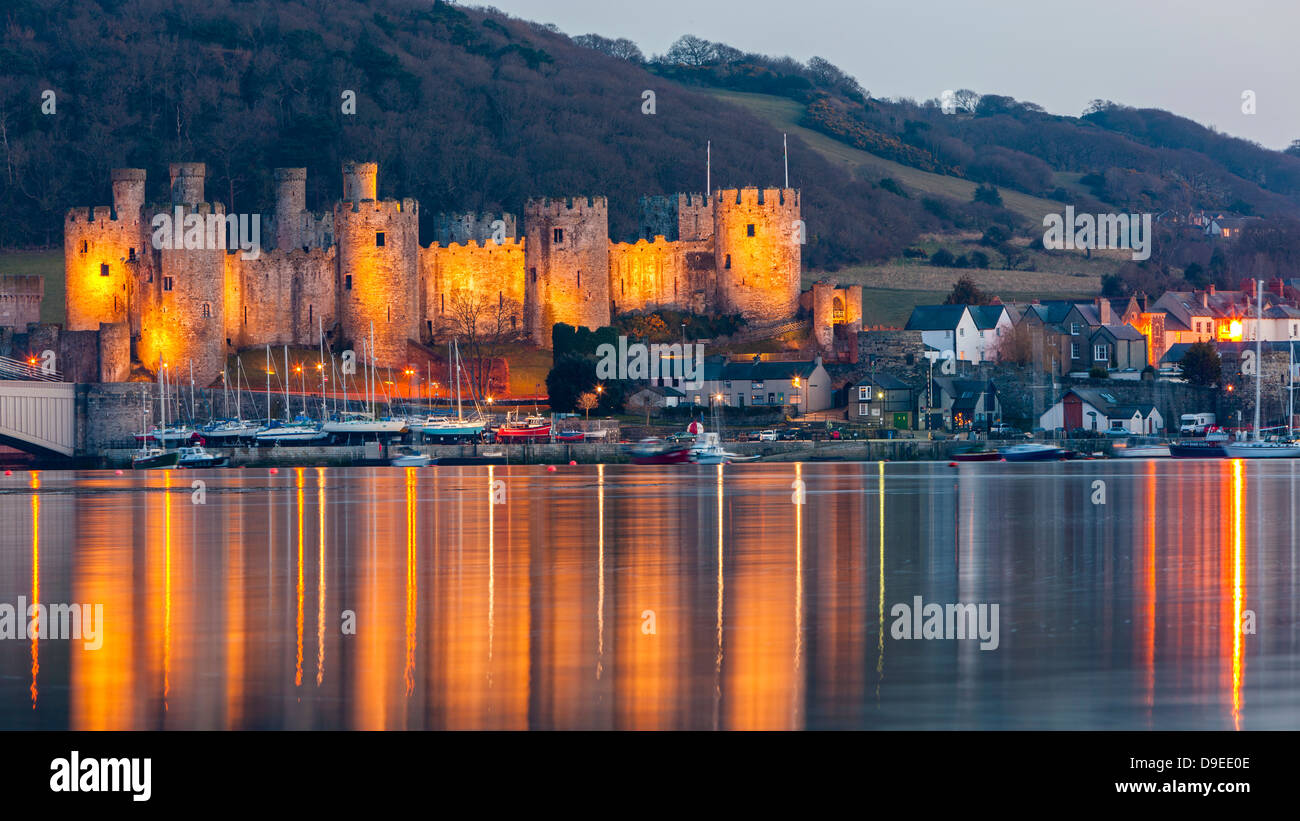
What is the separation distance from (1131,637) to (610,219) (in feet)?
226

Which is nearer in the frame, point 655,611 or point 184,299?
point 655,611

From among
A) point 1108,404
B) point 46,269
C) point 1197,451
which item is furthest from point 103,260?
point 1197,451

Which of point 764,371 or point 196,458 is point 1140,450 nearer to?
point 764,371

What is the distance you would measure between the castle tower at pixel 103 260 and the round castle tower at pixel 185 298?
90 centimetres

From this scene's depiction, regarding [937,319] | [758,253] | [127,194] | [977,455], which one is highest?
[127,194]

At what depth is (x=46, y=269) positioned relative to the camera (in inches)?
2810

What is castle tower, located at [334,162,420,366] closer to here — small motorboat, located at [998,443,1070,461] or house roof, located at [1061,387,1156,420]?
small motorboat, located at [998,443,1070,461]

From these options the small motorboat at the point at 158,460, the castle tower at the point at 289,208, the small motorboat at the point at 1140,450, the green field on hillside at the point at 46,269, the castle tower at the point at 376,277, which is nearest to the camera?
the small motorboat at the point at 158,460

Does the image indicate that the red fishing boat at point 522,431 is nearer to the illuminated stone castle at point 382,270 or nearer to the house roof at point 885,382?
the illuminated stone castle at point 382,270

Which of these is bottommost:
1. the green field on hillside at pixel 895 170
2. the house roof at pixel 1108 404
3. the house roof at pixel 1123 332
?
the house roof at pixel 1108 404

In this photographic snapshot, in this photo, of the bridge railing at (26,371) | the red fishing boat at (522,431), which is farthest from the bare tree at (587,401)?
the bridge railing at (26,371)

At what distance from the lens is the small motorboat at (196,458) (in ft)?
163

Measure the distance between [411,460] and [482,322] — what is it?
10.1 metres
